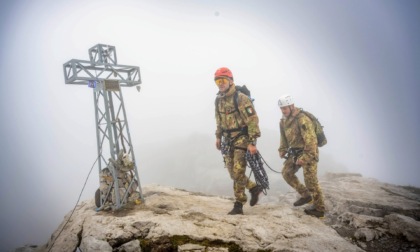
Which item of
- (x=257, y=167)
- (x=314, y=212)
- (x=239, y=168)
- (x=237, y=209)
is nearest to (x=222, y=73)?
(x=239, y=168)

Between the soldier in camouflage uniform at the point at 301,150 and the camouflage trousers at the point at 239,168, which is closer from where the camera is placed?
the soldier in camouflage uniform at the point at 301,150

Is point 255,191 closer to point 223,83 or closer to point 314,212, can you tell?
point 314,212

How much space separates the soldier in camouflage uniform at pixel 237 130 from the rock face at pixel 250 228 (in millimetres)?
840

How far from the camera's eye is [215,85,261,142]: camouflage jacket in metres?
6.55

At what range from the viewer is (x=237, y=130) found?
274 inches

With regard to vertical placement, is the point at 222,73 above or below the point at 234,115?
above

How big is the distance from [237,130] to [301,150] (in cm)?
223

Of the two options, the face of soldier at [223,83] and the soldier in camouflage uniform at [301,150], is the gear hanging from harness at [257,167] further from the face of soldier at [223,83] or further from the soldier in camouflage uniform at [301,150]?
the face of soldier at [223,83]

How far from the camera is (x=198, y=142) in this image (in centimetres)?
8062

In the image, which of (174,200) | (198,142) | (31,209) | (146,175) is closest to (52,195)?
(31,209)

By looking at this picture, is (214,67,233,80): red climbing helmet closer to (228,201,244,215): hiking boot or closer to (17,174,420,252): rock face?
(228,201,244,215): hiking boot

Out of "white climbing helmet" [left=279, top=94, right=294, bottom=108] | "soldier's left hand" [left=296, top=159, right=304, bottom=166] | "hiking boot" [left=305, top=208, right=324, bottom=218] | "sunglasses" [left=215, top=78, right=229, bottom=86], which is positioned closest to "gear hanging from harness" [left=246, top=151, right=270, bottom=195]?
"soldier's left hand" [left=296, top=159, right=304, bottom=166]

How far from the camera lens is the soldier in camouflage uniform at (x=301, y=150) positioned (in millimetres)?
6621

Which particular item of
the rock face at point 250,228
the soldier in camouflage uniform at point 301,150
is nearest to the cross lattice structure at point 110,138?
the rock face at point 250,228
